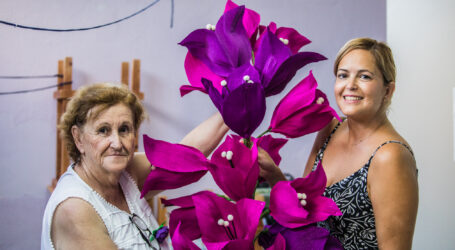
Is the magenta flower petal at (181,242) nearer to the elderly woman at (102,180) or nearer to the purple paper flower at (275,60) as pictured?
the purple paper flower at (275,60)

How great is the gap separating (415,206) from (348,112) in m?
0.30

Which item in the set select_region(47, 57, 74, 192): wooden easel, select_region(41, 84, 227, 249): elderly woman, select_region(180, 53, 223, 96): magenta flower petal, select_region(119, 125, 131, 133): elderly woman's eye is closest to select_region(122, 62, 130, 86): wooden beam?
select_region(47, 57, 74, 192): wooden easel

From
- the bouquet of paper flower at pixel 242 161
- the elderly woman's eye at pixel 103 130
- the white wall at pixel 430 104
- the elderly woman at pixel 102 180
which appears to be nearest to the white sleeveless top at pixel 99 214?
the elderly woman at pixel 102 180

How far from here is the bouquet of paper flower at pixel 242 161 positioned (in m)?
0.58

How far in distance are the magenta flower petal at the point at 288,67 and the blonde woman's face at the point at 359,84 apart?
430mm

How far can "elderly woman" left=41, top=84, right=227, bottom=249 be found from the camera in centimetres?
98

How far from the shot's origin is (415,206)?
0.97 metres

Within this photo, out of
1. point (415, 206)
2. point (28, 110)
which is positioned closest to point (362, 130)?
point (415, 206)

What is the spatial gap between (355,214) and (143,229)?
0.62m

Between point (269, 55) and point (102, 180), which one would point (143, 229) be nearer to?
point (102, 180)

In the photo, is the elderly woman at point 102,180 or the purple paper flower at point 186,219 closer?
the purple paper flower at point 186,219

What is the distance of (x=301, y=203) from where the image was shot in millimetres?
583

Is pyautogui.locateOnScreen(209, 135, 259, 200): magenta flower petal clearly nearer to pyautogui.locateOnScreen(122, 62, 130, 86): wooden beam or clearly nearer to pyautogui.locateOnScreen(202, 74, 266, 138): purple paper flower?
pyautogui.locateOnScreen(202, 74, 266, 138): purple paper flower

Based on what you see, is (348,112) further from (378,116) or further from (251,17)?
(251,17)
